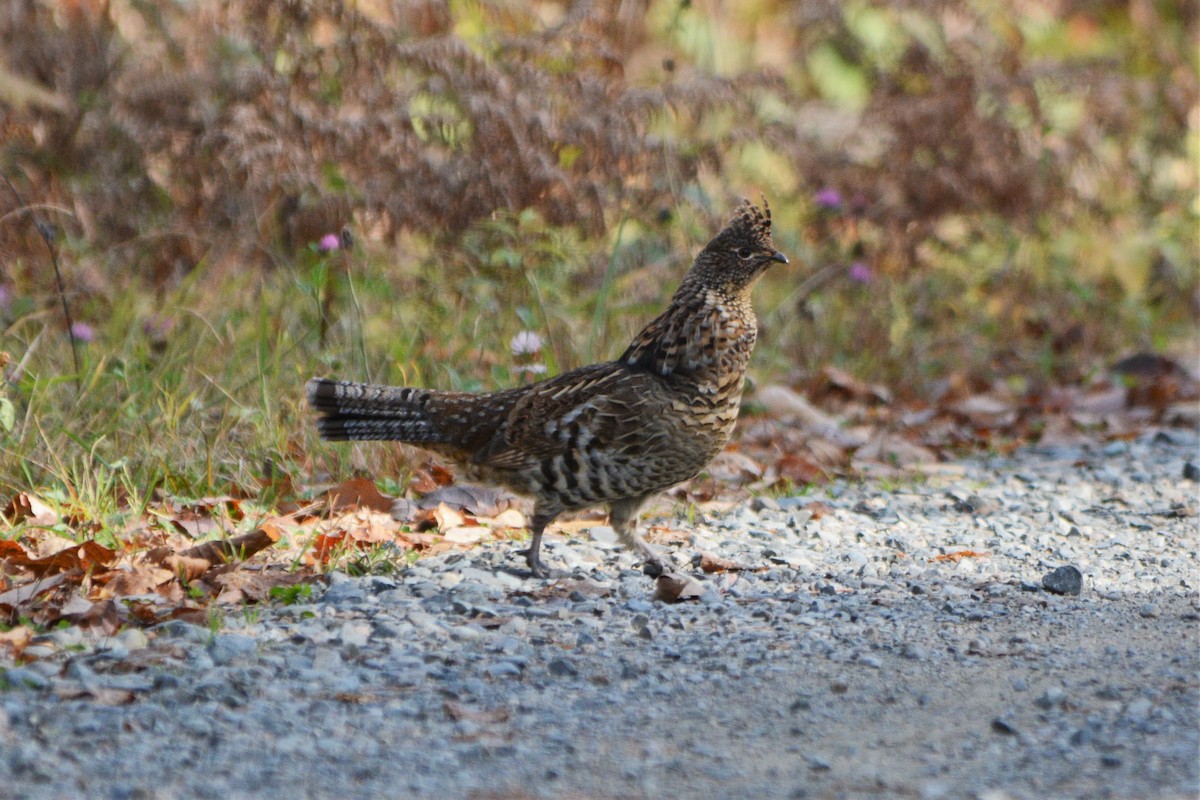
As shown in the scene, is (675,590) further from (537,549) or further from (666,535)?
(666,535)

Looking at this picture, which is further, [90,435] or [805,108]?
[805,108]

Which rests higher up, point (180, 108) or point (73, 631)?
point (180, 108)

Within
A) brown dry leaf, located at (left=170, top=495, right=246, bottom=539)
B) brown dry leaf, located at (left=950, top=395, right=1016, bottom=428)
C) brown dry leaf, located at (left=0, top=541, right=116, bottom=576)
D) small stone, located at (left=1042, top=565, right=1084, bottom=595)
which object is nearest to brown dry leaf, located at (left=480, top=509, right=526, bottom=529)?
brown dry leaf, located at (left=170, top=495, right=246, bottom=539)

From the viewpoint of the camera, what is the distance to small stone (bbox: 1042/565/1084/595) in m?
4.83

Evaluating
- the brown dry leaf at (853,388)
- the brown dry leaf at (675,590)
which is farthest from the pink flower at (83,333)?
the brown dry leaf at (853,388)

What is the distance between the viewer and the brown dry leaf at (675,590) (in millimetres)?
4695

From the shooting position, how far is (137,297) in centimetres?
762

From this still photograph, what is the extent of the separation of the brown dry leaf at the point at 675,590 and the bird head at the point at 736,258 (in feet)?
4.32

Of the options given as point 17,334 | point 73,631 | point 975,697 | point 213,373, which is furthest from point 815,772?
point 17,334

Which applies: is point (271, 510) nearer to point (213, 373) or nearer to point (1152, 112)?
point (213, 373)

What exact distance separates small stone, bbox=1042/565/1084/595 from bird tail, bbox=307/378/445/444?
2.19 meters

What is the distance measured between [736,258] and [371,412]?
148 centimetres

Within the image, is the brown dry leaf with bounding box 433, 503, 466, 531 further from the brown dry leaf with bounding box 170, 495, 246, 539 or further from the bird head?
the bird head

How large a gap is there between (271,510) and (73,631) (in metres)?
1.54
